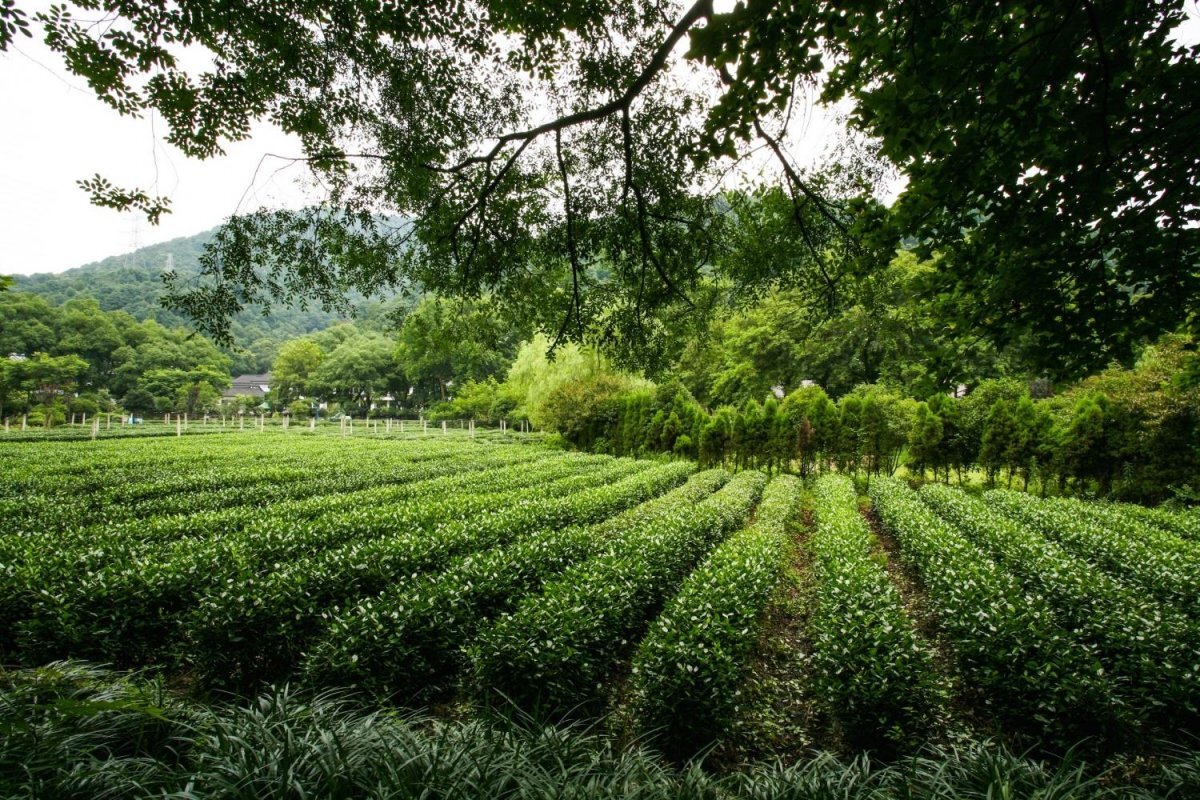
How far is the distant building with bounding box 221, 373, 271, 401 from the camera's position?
68.0 metres

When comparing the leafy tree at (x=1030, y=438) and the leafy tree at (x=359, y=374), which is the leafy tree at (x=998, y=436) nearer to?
the leafy tree at (x=1030, y=438)

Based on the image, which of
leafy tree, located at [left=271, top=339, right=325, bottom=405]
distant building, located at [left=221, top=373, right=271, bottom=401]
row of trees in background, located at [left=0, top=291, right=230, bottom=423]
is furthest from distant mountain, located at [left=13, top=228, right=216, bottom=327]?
leafy tree, located at [left=271, top=339, right=325, bottom=405]

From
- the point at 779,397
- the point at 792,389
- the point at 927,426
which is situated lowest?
the point at 927,426

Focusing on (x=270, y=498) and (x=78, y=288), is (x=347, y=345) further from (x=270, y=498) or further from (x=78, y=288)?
(x=270, y=498)

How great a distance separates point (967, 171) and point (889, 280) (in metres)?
3.47

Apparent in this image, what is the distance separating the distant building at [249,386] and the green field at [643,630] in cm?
7355

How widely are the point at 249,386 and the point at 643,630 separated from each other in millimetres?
86343

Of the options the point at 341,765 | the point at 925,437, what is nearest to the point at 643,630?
the point at 341,765

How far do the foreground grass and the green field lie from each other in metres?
0.12

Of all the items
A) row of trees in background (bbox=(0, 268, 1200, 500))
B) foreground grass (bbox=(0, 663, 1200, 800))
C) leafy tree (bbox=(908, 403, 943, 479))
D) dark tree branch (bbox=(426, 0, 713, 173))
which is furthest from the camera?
leafy tree (bbox=(908, 403, 943, 479))

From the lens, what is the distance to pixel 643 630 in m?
5.67

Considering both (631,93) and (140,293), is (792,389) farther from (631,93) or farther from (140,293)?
(140,293)

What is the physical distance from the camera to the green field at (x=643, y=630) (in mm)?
3562

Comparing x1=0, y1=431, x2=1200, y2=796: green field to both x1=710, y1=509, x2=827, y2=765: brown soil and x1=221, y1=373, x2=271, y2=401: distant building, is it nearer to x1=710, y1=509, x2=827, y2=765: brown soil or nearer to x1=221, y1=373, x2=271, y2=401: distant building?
x1=710, y1=509, x2=827, y2=765: brown soil
